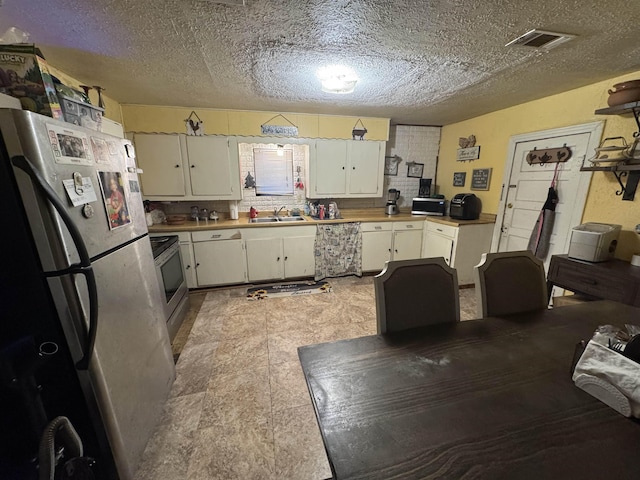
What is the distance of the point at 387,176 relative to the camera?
13.4 ft

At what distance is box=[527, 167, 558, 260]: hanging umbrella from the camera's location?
8.45 ft

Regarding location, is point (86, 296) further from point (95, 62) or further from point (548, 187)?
point (548, 187)

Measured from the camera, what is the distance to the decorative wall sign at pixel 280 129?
3242 mm

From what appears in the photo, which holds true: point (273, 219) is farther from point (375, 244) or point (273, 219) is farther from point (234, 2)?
point (234, 2)

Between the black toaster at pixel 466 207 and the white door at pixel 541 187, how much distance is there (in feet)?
0.92

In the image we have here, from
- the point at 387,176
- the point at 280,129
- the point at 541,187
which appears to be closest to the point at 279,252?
the point at 280,129

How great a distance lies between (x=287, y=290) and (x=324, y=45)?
255 centimetres

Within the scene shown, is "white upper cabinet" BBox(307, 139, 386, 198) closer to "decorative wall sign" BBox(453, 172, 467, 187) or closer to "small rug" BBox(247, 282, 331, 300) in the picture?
"decorative wall sign" BBox(453, 172, 467, 187)

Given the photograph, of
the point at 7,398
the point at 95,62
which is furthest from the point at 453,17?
the point at 7,398

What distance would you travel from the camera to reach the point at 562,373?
3.05ft

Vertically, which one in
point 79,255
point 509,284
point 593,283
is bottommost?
point 593,283

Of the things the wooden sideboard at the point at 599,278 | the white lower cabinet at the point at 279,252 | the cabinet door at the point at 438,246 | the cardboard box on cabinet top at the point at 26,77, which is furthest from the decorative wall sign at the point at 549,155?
the cardboard box on cabinet top at the point at 26,77

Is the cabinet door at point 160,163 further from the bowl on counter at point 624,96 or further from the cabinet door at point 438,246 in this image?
the bowl on counter at point 624,96

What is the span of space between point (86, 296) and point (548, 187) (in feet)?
12.3
